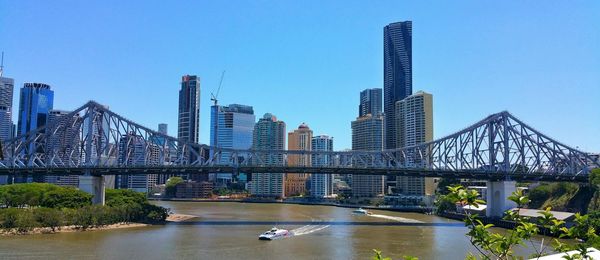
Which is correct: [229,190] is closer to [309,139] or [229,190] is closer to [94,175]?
[309,139]

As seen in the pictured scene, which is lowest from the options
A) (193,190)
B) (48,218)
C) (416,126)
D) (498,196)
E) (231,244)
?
(231,244)

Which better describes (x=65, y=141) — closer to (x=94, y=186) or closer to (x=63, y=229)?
(x=94, y=186)

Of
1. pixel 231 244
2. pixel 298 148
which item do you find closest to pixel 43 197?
pixel 231 244

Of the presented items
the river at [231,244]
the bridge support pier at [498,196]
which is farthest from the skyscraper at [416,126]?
the river at [231,244]

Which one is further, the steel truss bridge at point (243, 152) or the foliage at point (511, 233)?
the steel truss bridge at point (243, 152)

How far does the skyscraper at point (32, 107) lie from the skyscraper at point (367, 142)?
350 ft

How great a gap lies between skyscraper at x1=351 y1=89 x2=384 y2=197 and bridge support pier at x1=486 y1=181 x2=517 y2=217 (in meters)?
77.8

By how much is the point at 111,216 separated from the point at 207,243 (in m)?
18.1

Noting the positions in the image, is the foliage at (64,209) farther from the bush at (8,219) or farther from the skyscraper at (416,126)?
the skyscraper at (416,126)

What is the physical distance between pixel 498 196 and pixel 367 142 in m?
101

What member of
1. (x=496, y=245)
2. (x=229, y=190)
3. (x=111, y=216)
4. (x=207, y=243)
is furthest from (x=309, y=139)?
(x=496, y=245)

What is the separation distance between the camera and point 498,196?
65.8 m

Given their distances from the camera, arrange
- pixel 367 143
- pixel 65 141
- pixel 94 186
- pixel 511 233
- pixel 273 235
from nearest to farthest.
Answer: pixel 511 233 < pixel 273 235 < pixel 94 186 < pixel 65 141 < pixel 367 143

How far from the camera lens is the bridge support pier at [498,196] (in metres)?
63.7
